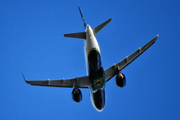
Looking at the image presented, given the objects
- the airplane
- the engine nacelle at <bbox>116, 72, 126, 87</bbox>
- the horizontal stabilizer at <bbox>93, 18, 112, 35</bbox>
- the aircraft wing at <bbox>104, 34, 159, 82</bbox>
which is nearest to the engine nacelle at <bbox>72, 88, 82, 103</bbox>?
the airplane

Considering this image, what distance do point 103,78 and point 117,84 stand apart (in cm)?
301

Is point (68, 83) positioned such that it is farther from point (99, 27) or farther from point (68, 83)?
point (99, 27)

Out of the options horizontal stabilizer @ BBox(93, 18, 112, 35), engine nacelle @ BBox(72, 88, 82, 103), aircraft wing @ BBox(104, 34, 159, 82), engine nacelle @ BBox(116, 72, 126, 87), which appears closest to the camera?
horizontal stabilizer @ BBox(93, 18, 112, 35)

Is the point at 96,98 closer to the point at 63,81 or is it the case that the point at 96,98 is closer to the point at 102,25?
the point at 63,81

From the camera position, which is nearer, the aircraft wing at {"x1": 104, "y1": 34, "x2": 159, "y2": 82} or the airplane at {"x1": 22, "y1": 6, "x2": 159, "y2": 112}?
the airplane at {"x1": 22, "y1": 6, "x2": 159, "y2": 112}

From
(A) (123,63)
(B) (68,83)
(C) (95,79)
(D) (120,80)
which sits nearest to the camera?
(C) (95,79)

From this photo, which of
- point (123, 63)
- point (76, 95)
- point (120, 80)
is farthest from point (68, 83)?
point (123, 63)

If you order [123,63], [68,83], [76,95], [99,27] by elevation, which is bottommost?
[76,95]

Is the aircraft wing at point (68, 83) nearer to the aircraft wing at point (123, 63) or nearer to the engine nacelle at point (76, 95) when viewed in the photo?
the engine nacelle at point (76, 95)

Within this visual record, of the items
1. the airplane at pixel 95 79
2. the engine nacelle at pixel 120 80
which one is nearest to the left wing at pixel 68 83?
the airplane at pixel 95 79

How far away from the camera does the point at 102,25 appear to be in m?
37.7

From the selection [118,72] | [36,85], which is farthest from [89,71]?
[36,85]

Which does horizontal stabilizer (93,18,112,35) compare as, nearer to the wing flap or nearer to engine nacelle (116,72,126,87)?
the wing flap

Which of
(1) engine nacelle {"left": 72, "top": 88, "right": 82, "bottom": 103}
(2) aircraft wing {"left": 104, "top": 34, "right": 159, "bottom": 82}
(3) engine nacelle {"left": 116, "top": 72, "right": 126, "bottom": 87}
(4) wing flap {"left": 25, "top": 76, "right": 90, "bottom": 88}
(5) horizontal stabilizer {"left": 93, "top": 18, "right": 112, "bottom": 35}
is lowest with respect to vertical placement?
(1) engine nacelle {"left": 72, "top": 88, "right": 82, "bottom": 103}
